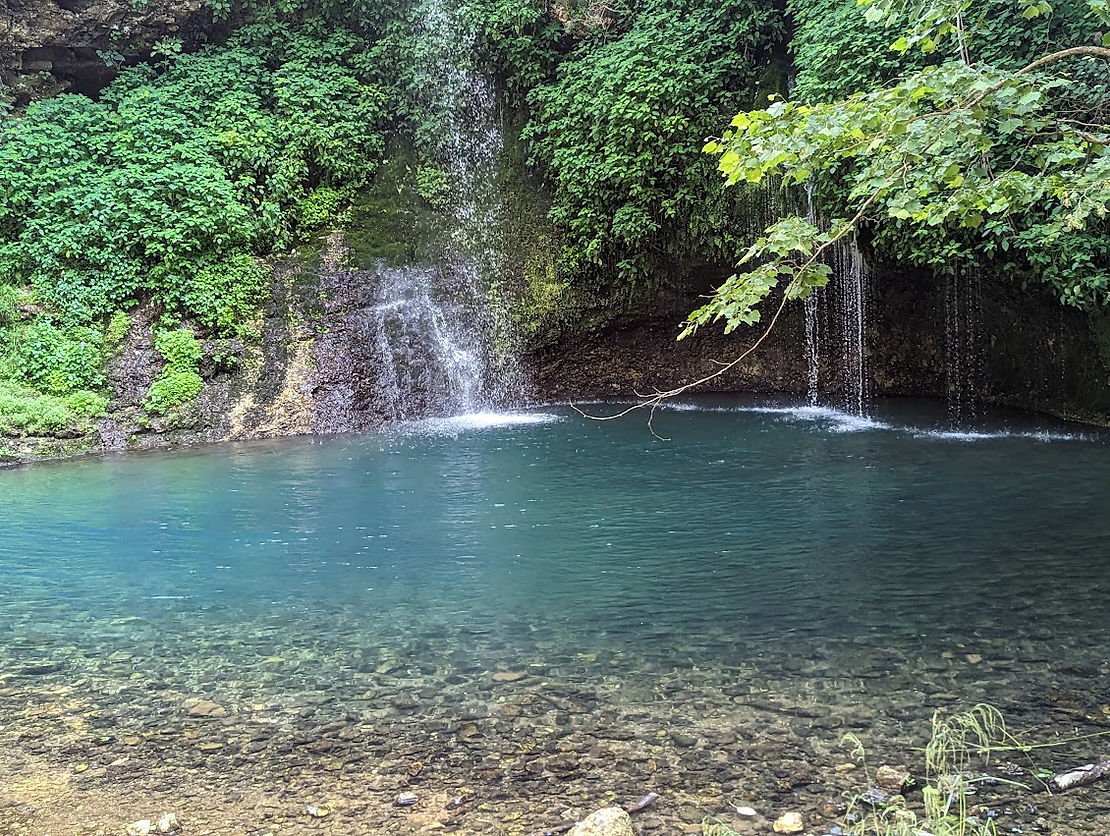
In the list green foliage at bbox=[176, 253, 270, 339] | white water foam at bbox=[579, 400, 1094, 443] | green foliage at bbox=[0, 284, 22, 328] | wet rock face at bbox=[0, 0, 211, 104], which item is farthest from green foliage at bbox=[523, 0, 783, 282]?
green foliage at bbox=[0, 284, 22, 328]

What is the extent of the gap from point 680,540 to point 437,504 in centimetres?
246

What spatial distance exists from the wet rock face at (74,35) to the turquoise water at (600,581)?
7.09 meters

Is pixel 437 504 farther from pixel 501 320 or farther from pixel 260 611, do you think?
pixel 501 320

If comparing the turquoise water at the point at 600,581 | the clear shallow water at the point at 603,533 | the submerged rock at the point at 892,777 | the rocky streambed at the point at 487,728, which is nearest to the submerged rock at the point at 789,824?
the rocky streambed at the point at 487,728

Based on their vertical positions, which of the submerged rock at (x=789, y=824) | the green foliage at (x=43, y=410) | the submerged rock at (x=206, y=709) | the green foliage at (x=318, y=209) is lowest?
the submerged rock at (x=789, y=824)

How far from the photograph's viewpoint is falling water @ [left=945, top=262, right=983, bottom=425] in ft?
37.5

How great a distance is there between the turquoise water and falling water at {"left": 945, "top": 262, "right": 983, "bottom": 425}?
2117 millimetres

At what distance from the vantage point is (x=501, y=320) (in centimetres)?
1339

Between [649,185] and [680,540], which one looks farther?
[649,185]

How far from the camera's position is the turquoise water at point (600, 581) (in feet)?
13.7

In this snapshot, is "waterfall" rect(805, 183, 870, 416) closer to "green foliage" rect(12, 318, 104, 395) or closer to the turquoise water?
the turquoise water

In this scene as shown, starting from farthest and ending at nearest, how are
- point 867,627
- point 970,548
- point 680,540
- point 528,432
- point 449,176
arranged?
point 449,176 → point 528,432 → point 680,540 → point 970,548 → point 867,627

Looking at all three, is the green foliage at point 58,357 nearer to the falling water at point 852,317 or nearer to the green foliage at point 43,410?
the green foliage at point 43,410

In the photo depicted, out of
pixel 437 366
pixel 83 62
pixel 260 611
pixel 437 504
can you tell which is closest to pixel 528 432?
pixel 437 366
